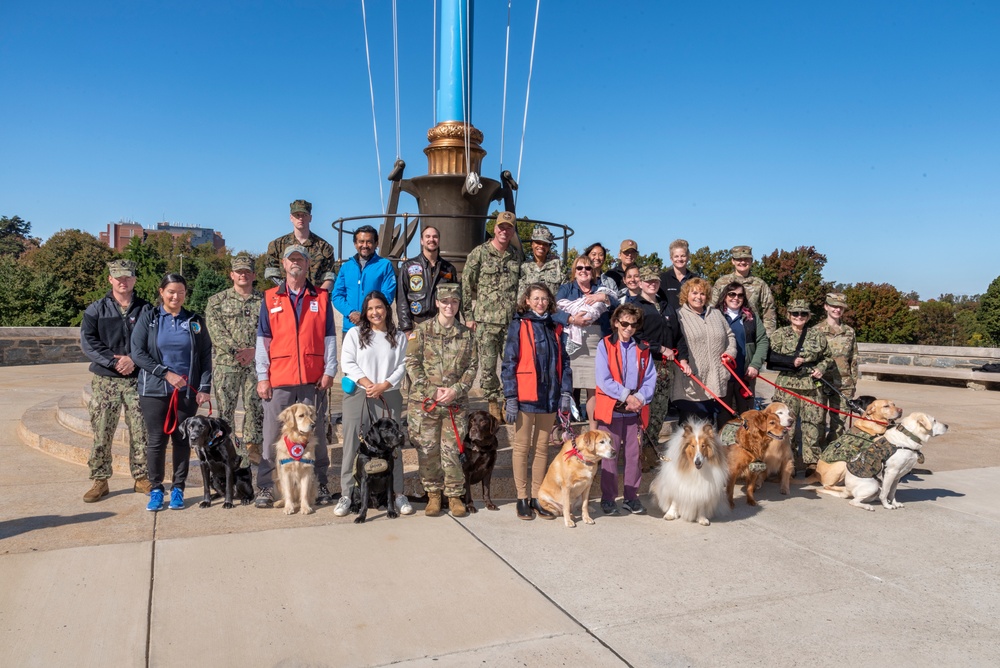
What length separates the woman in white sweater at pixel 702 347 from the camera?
5.63 metres

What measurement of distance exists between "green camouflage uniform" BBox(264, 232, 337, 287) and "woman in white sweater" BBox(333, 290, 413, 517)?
1.49m

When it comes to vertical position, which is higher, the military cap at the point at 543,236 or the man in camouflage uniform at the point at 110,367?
the military cap at the point at 543,236

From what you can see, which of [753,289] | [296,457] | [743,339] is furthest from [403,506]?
[753,289]

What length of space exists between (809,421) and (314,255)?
4.97 metres

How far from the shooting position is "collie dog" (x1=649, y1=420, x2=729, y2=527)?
473 centimetres

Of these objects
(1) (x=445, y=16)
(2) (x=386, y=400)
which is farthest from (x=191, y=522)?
(1) (x=445, y=16)

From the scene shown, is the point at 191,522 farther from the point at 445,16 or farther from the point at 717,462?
the point at 445,16

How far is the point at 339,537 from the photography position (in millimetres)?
4316

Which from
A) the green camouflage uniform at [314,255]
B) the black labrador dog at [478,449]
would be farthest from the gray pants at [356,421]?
the green camouflage uniform at [314,255]

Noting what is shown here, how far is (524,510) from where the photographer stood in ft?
16.1

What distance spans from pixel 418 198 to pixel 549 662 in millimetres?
6746

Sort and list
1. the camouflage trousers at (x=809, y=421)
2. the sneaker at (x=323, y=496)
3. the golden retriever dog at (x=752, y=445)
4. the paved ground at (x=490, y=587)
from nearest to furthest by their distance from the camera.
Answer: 1. the paved ground at (x=490, y=587)
2. the sneaker at (x=323, y=496)
3. the golden retriever dog at (x=752, y=445)
4. the camouflage trousers at (x=809, y=421)

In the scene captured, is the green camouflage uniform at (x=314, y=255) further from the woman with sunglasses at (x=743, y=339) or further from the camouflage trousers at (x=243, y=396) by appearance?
the woman with sunglasses at (x=743, y=339)

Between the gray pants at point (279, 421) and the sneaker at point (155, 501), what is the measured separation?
27.1 inches
